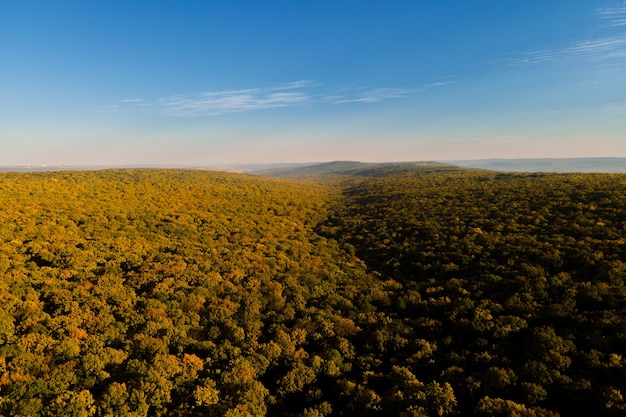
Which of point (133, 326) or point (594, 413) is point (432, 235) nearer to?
point (594, 413)

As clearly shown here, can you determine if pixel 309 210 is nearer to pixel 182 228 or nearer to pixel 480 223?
pixel 182 228

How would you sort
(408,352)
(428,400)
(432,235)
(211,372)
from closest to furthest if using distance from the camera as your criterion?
1. (428,400)
2. (211,372)
3. (408,352)
4. (432,235)

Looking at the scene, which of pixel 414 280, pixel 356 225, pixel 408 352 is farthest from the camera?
pixel 356 225

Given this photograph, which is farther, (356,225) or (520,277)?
(356,225)

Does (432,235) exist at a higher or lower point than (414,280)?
higher

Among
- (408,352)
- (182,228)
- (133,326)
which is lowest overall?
(408,352)

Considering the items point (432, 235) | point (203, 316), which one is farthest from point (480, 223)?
point (203, 316)
